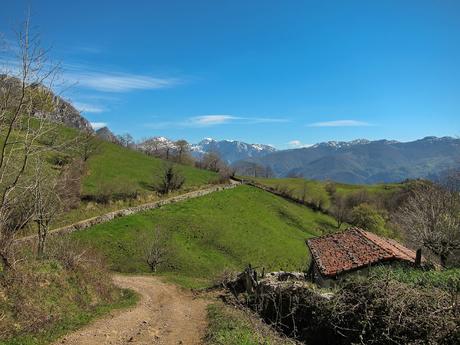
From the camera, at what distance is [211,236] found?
179 feet

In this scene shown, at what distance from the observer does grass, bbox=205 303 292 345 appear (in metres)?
14.1

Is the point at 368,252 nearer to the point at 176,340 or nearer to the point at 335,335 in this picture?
the point at 335,335

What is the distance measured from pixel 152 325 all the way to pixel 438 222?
92.0 feet

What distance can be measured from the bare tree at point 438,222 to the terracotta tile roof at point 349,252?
604cm

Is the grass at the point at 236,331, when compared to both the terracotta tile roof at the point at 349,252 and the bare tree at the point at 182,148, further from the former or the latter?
the bare tree at the point at 182,148

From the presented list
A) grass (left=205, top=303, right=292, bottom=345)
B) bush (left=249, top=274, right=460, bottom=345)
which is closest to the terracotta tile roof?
grass (left=205, top=303, right=292, bottom=345)

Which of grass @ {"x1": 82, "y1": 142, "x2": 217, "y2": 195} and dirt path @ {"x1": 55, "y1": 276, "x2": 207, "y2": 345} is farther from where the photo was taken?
grass @ {"x1": 82, "y1": 142, "x2": 217, "y2": 195}

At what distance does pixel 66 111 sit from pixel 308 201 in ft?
259

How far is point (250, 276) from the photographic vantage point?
27.2 metres

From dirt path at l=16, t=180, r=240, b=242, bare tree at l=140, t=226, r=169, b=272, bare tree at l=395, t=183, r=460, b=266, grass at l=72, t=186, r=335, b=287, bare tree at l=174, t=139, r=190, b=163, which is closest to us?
bare tree at l=395, t=183, r=460, b=266

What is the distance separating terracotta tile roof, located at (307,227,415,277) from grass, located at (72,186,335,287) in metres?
10.0

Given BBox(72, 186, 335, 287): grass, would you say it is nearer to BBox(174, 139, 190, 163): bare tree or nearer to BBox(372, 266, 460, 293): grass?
BBox(372, 266, 460, 293): grass

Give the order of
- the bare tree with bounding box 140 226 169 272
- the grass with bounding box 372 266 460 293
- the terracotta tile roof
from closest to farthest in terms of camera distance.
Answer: the grass with bounding box 372 266 460 293 → the terracotta tile roof → the bare tree with bounding box 140 226 169 272

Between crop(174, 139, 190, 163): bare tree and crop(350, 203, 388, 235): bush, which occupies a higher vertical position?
crop(174, 139, 190, 163): bare tree
